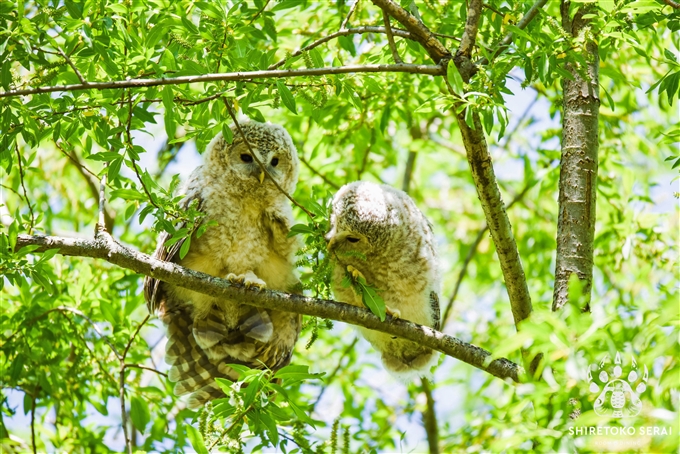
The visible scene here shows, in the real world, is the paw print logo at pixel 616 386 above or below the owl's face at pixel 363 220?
below

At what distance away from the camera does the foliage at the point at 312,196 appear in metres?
2.58

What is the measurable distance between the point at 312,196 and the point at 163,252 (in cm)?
106

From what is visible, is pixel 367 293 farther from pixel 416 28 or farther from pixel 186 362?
pixel 186 362

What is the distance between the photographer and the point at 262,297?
125 inches

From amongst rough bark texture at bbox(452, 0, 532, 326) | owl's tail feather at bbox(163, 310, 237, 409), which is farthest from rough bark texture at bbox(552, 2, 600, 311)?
owl's tail feather at bbox(163, 310, 237, 409)

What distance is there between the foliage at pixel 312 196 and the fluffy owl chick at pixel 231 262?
0.20 meters

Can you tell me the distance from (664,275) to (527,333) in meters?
3.89

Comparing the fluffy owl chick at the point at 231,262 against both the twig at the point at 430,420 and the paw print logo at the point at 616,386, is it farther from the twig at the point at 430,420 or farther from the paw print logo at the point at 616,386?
the paw print logo at the point at 616,386

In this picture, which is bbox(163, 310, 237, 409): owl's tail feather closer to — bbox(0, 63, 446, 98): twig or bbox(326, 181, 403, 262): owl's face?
bbox(326, 181, 403, 262): owl's face

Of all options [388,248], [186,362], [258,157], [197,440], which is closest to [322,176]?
[258,157]

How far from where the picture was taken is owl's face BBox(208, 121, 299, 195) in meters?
4.18

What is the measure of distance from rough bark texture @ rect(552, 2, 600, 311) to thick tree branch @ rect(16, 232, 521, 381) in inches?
19.6

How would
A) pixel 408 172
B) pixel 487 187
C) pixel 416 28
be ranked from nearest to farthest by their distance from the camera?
1. pixel 416 28
2. pixel 487 187
3. pixel 408 172

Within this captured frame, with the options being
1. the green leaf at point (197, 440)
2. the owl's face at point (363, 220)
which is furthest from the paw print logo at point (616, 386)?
the owl's face at point (363, 220)
